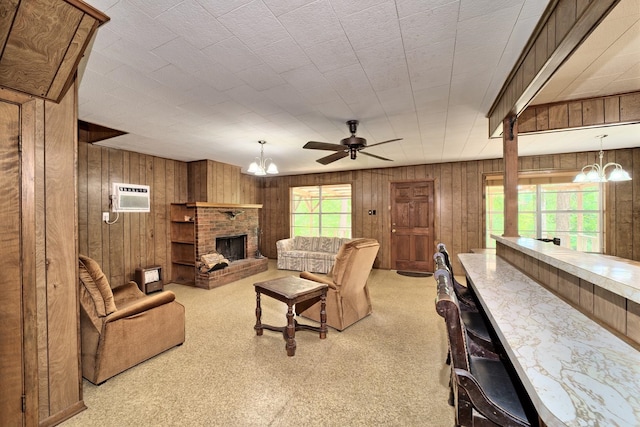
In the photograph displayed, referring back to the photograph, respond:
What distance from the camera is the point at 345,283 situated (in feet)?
10.1

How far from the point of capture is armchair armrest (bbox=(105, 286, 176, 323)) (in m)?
2.26

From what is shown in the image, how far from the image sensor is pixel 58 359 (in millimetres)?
1817

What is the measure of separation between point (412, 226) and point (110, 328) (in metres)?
5.52

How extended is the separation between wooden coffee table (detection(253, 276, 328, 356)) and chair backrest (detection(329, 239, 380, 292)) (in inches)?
10.4

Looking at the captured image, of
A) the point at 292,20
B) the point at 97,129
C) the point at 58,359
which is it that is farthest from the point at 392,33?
the point at 97,129

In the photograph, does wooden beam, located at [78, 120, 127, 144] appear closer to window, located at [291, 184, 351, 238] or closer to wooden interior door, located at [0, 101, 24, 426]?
wooden interior door, located at [0, 101, 24, 426]

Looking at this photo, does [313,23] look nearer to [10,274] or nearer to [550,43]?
[550,43]

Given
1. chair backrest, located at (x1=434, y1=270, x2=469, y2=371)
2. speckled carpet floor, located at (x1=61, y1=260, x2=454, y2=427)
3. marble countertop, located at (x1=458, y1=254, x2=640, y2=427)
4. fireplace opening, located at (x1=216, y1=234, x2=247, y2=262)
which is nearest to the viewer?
marble countertop, located at (x1=458, y1=254, x2=640, y2=427)

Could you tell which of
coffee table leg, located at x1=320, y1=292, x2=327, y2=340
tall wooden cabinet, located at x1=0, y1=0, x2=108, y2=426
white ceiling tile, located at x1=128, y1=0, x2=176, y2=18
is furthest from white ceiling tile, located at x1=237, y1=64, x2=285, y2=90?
coffee table leg, located at x1=320, y1=292, x2=327, y2=340

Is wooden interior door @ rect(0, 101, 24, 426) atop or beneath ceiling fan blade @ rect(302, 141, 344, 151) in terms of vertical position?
beneath

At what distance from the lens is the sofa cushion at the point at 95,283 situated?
2.19 metres

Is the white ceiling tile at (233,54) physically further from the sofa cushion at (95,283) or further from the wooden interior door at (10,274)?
the sofa cushion at (95,283)

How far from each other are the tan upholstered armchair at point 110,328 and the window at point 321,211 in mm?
5064

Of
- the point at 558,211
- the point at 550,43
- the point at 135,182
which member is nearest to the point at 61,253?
the point at 550,43
